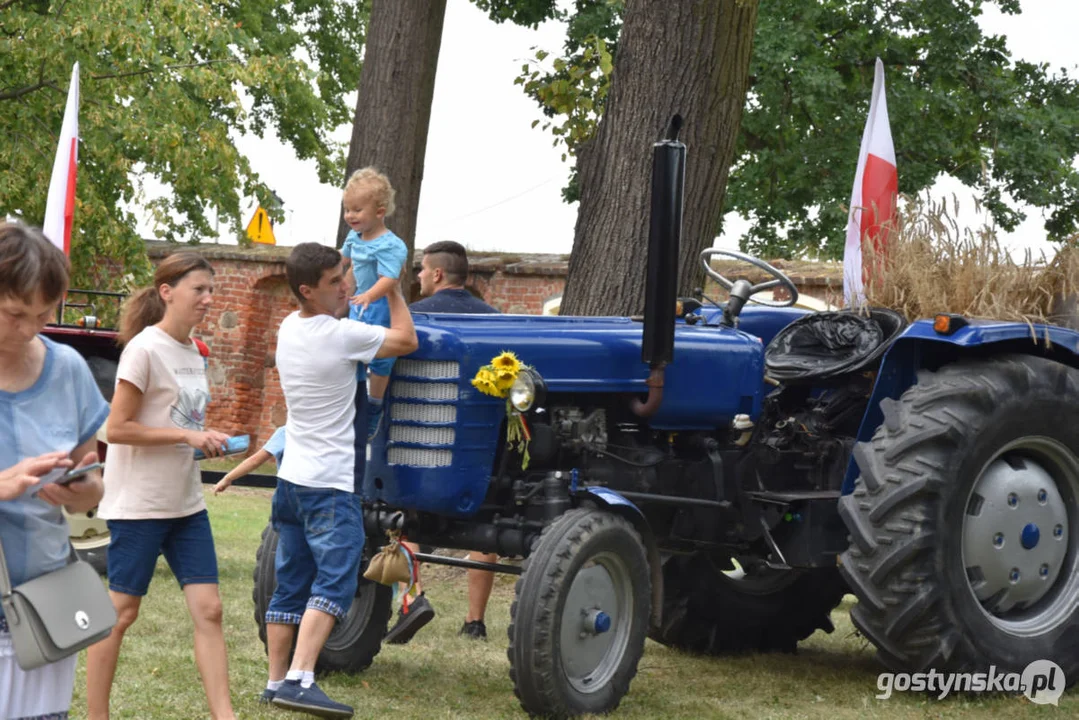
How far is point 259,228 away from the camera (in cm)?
1883

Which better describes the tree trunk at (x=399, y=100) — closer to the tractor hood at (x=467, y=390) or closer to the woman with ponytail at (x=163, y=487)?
the tractor hood at (x=467, y=390)

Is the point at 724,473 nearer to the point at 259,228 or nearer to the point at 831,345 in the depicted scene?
the point at 831,345

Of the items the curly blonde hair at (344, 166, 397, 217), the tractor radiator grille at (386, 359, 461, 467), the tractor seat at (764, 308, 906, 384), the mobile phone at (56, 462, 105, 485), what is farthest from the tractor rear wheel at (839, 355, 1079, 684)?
the mobile phone at (56, 462, 105, 485)

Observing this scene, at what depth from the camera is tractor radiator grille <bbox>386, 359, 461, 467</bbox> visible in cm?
508

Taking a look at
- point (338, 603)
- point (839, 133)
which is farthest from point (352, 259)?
point (839, 133)

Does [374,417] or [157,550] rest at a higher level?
[374,417]

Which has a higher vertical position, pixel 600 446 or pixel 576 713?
pixel 600 446

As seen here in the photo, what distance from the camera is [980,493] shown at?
543 cm

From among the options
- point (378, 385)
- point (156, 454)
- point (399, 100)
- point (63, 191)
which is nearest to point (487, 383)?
point (378, 385)

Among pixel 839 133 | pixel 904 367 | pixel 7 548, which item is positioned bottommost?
pixel 7 548

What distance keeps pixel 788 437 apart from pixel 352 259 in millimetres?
1887

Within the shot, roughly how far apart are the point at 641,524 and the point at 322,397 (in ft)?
4.09

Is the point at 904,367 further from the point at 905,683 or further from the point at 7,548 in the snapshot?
the point at 7,548

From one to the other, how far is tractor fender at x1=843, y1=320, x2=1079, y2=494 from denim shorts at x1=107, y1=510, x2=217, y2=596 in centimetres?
242
